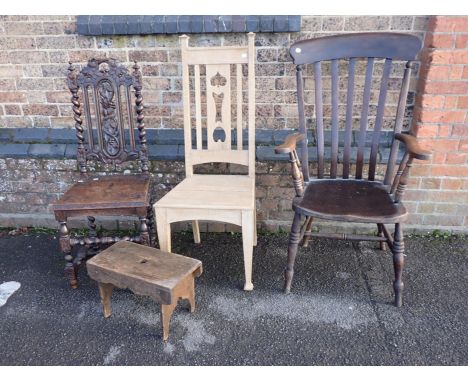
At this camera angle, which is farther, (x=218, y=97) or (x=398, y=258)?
(x=218, y=97)

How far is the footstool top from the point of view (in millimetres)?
1817

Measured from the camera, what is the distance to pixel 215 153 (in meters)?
2.49

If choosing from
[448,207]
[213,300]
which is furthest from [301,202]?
[448,207]

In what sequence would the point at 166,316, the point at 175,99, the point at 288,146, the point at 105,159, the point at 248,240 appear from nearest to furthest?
the point at 166,316 → the point at 288,146 → the point at 248,240 → the point at 105,159 → the point at 175,99

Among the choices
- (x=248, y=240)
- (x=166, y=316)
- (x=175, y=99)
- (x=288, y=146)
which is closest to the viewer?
(x=166, y=316)

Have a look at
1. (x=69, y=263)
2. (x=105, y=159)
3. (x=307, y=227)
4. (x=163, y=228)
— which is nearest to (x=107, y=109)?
(x=105, y=159)

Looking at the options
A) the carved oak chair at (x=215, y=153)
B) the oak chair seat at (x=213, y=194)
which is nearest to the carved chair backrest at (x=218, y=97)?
the carved oak chair at (x=215, y=153)

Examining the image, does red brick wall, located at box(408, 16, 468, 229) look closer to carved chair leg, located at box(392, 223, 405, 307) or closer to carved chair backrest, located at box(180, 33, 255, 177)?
carved chair leg, located at box(392, 223, 405, 307)

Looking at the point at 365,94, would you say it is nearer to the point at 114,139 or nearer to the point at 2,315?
the point at 114,139

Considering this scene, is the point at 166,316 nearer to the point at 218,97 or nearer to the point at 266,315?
the point at 266,315

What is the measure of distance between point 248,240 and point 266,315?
16.0 inches

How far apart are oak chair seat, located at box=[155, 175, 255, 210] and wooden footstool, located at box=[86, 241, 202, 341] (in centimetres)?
29

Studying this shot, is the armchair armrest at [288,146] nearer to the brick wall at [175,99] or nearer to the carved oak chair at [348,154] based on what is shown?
the carved oak chair at [348,154]

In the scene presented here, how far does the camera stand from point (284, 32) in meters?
2.44
